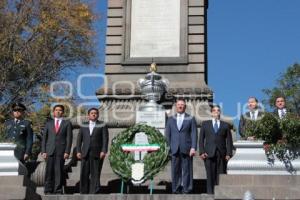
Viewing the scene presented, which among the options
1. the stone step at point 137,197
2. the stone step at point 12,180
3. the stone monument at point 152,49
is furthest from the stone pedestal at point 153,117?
the stone step at point 12,180

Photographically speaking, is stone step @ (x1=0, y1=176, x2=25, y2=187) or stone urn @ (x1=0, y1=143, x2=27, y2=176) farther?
stone urn @ (x1=0, y1=143, x2=27, y2=176)

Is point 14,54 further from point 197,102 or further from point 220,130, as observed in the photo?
point 220,130

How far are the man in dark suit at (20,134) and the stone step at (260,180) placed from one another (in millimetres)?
4253

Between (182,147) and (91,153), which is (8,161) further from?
(182,147)

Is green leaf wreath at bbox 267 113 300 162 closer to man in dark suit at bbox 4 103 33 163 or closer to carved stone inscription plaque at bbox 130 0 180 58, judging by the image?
man in dark suit at bbox 4 103 33 163

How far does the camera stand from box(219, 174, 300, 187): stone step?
10.8 meters

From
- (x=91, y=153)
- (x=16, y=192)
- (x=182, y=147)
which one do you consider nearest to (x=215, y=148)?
(x=182, y=147)

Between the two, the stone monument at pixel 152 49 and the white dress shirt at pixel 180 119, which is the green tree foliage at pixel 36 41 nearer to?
the stone monument at pixel 152 49

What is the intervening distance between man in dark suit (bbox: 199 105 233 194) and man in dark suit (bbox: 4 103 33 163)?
3499mm

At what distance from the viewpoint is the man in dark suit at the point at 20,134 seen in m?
12.9

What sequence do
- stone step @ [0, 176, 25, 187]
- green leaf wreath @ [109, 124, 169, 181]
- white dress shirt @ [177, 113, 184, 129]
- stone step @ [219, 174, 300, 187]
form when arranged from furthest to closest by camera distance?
white dress shirt @ [177, 113, 184, 129] → green leaf wreath @ [109, 124, 169, 181] → stone step @ [0, 176, 25, 187] → stone step @ [219, 174, 300, 187]

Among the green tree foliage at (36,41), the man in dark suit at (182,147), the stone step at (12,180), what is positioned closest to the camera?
the stone step at (12,180)

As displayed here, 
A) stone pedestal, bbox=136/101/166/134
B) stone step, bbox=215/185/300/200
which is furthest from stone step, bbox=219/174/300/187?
stone pedestal, bbox=136/101/166/134

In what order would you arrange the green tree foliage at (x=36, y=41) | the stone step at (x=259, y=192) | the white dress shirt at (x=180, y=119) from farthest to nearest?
the green tree foliage at (x=36, y=41)
the white dress shirt at (x=180, y=119)
the stone step at (x=259, y=192)
